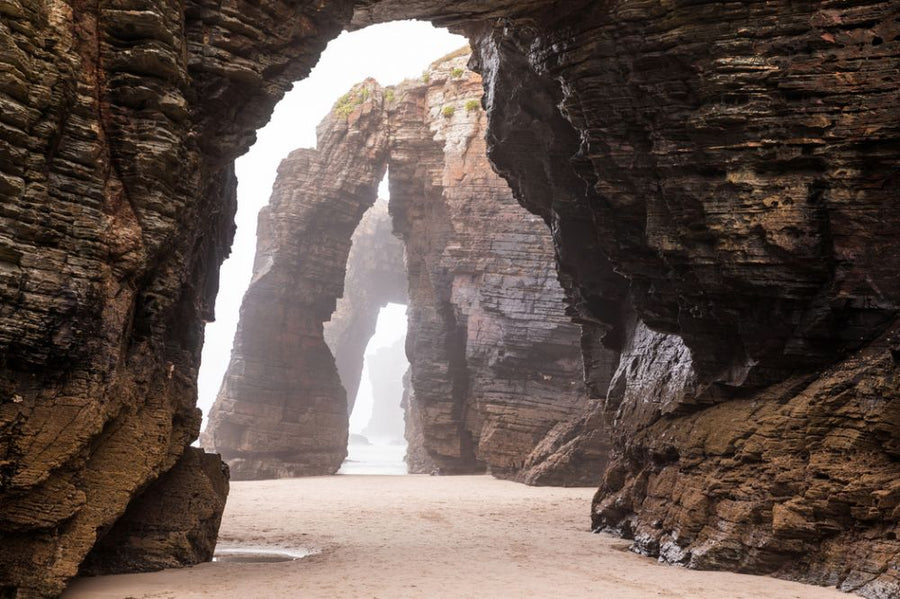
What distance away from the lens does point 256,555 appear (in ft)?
48.5

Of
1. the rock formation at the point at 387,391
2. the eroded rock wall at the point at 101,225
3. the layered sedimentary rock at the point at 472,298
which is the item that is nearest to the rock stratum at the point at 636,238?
the eroded rock wall at the point at 101,225

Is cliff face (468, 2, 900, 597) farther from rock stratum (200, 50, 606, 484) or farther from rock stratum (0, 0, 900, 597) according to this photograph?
rock stratum (200, 50, 606, 484)

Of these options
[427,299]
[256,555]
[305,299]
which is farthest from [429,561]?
[305,299]

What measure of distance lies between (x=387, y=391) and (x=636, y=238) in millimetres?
114468

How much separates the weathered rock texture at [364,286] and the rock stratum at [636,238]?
4580 cm

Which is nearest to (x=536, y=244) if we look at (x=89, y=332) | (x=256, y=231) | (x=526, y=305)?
(x=526, y=305)

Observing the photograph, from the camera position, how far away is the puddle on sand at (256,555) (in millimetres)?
14092

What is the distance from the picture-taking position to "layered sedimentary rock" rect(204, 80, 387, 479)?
4000cm

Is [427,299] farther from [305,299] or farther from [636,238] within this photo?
[636,238]

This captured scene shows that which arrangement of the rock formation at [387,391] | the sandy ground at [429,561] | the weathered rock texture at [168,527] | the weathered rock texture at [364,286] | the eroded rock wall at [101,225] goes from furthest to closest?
A: the rock formation at [387,391]
the weathered rock texture at [364,286]
the weathered rock texture at [168,527]
the sandy ground at [429,561]
the eroded rock wall at [101,225]

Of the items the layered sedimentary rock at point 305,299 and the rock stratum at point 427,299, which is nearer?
the rock stratum at point 427,299

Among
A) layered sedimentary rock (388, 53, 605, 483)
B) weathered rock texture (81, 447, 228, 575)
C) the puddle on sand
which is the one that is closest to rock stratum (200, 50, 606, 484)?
layered sedimentary rock (388, 53, 605, 483)

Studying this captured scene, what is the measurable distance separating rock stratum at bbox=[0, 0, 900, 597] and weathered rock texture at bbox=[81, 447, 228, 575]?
1.79ft

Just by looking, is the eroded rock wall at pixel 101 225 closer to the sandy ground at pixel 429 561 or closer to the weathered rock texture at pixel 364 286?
the sandy ground at pixel 429 561
